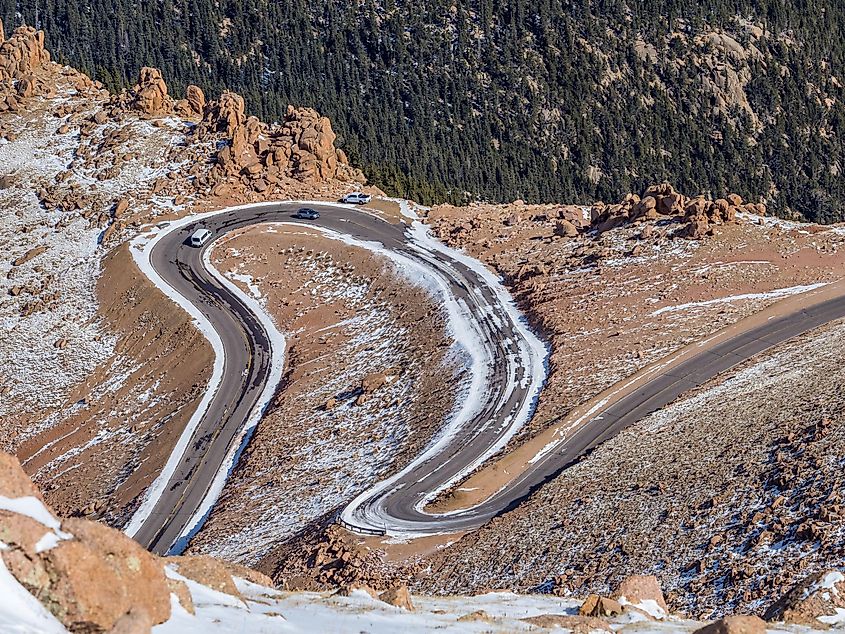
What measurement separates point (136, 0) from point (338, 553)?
171 meters

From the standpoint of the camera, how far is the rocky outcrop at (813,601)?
25500mm

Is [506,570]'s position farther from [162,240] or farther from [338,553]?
[162,240]

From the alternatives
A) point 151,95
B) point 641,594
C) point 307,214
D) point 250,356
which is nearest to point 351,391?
point 250,356

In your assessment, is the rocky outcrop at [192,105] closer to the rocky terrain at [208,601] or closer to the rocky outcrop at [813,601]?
the rocky terrain at [208,601]

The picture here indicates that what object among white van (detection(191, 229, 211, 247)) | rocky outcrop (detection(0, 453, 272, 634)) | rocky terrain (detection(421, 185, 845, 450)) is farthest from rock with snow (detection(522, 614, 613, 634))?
white van (detection(191, 229, 211, 247))

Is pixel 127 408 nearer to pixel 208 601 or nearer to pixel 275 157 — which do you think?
pixel 275 157

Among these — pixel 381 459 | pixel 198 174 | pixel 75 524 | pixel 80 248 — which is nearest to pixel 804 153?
pixel 198 174

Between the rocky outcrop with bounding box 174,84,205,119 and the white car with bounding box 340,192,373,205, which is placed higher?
the rocky outcrop with bounding box 174,84,205,119

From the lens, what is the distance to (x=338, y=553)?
39.5 meters

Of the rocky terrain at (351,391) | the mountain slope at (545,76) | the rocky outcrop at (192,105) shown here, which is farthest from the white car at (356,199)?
the mountain slope at (545,76)

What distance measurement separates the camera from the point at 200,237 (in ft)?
241

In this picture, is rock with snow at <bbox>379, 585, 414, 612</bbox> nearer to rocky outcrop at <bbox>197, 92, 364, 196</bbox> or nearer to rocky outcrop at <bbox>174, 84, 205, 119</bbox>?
rocky outcrop at <bbox>197, 92, 364, 196</bbox>

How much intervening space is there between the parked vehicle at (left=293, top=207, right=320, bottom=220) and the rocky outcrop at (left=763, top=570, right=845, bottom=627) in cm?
5233

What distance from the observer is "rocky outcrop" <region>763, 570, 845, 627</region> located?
25.5 metres
